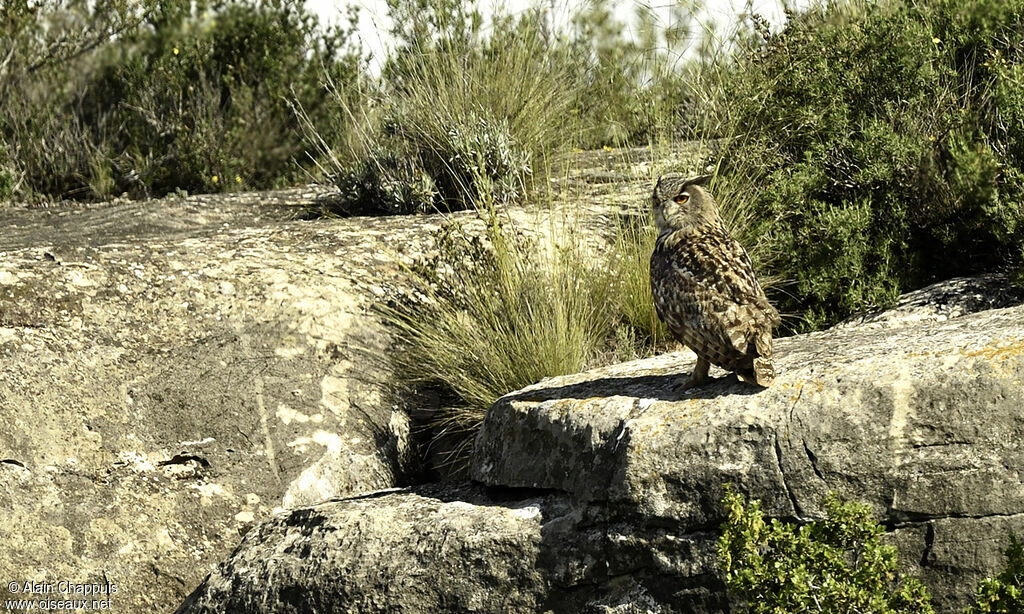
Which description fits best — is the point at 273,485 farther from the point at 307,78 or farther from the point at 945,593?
the point at 307,78

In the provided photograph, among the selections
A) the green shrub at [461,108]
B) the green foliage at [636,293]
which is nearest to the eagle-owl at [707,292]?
the green foliage at [636,293]

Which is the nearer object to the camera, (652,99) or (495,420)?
(495,420)

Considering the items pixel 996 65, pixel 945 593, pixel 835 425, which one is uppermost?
pixel 996 65

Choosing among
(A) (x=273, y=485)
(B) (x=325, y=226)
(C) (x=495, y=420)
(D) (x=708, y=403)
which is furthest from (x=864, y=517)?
(B) (x=325, y=226)

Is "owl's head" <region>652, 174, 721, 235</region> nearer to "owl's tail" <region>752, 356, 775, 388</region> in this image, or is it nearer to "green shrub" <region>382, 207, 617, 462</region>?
"owl's tail" <region>752, 356, 775, 388</region>

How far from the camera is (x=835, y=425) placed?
370 cm

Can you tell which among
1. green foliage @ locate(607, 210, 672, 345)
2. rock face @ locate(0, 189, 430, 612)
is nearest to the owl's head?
green foliage @ locate(607, 210, 672, 345)

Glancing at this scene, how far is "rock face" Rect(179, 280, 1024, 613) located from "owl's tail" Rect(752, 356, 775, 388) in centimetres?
8

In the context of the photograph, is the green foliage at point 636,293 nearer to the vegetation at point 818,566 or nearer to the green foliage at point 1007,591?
the vegetation at point 818,566

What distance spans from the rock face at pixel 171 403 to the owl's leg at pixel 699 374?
5.90 ft

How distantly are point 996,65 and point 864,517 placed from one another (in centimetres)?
346

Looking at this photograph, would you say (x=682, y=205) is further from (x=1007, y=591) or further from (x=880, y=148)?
(x=880, y=148)

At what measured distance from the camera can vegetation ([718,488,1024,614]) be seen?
344 cm

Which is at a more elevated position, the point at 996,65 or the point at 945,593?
the point at 996,65
